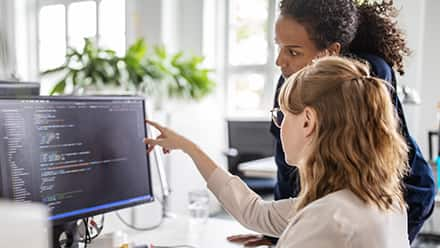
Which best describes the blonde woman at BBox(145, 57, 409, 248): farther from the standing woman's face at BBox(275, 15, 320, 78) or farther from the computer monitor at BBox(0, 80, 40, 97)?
the computer monitor at BBox(0, 80, 40, 97)

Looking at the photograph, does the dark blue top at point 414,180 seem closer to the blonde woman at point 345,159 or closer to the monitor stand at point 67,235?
the blonde woman at point 345,159

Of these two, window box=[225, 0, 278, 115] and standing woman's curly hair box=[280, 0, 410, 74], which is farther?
window box=[225, 0, 278, 115]

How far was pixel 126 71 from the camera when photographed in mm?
3633

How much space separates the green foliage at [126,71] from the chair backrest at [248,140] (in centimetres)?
59

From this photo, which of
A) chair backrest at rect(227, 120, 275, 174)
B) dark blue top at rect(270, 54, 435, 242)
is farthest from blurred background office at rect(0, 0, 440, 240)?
dark blue top at rect(270, 54, 435, 242)

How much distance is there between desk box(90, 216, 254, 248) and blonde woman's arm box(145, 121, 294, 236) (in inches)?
6.8

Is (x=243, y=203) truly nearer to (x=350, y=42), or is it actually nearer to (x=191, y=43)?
(x=350, y=42)

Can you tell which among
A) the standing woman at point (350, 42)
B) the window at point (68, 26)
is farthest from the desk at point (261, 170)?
the window at point (68, 26)

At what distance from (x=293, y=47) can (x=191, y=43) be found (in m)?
3.57

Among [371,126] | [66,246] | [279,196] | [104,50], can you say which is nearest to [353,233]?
[371,126]

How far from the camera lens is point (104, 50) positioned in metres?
3.62

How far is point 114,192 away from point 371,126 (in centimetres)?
68

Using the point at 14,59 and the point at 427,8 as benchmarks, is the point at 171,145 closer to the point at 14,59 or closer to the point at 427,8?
the point at 427,8

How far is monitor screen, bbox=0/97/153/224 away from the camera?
0.96 meters
